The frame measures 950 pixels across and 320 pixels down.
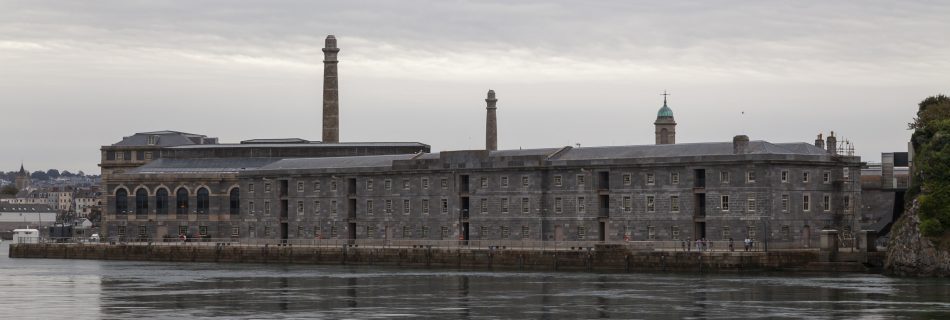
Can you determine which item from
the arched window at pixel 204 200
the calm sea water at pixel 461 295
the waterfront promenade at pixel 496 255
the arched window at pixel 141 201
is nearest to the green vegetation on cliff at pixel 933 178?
the calm sea water at pixel 461 295

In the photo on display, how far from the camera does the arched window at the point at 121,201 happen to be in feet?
504

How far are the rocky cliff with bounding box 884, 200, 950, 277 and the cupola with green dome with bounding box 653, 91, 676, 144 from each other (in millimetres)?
71504

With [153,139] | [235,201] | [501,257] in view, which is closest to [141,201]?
[235,201]

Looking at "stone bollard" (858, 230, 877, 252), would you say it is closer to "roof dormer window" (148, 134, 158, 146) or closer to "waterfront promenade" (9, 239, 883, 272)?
"waterfront promenade" (9, 239, 883, 272)

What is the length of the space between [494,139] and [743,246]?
51.5 m

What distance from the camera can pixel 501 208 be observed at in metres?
121

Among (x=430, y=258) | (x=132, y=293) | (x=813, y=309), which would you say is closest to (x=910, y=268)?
(x=813, y=309)

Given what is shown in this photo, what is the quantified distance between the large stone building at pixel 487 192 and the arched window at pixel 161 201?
0.22 m

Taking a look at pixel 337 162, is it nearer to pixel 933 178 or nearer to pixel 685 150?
pixel 685 150

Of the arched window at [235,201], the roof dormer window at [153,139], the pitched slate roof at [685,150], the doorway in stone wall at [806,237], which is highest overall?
the roof dormer window at [153,139]

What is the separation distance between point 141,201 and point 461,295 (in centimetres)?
7738

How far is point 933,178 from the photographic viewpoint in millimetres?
95875

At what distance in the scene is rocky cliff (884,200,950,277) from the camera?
92.4 metres

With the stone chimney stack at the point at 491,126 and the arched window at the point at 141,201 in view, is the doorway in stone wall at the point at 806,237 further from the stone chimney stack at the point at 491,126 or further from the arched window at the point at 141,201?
the arched window at the point at 141,201
